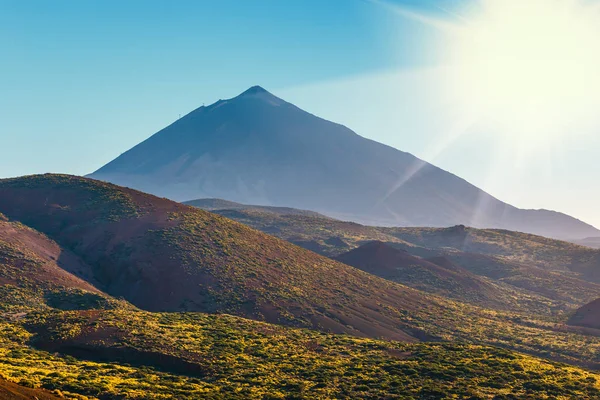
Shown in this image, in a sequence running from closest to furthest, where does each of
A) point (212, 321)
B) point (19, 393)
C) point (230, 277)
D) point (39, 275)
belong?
1. point (19, 393)
2. point (212, 321)
3. point (39, 275)
4. point (230, 277)

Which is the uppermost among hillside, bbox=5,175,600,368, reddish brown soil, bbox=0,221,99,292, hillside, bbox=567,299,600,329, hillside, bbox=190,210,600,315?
hillside, bbox=190,210,600,315

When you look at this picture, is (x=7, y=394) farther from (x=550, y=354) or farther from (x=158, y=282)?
(x=550, y=354)

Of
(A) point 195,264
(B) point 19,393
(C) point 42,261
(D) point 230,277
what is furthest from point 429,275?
(B) point 19,393

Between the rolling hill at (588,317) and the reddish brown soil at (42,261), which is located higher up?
the rolling hill at (588,317)

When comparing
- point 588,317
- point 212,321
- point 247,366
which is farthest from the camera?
point 588,317

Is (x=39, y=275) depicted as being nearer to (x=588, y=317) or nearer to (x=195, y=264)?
(x=195, y=264)

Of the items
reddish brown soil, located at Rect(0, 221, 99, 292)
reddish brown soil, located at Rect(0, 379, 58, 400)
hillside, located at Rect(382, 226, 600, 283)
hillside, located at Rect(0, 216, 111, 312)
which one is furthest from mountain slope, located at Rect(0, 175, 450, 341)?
hillside, located at Rect(382, 226, 600, 283)

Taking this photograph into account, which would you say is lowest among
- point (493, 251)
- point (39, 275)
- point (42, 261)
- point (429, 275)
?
point (39, 275)

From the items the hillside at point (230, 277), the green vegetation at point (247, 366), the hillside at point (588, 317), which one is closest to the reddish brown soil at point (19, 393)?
the green vegetation at point (247, 366)

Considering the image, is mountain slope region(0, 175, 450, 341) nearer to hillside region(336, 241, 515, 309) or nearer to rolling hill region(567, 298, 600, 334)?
hillside region(336, 241, 515, 309)

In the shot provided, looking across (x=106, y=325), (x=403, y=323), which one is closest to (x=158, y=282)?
(x=106, y=325)

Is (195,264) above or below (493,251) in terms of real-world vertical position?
below

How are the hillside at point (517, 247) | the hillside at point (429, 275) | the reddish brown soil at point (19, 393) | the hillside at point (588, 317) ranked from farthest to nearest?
the hillside at point (517, 247) → the hillside at point (429, 275) → the hillside at point (588, 317) → the reddish brown soil at point (19, 393)

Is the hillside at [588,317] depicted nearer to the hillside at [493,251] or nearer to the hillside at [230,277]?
Result: the hillside at [230,277]
